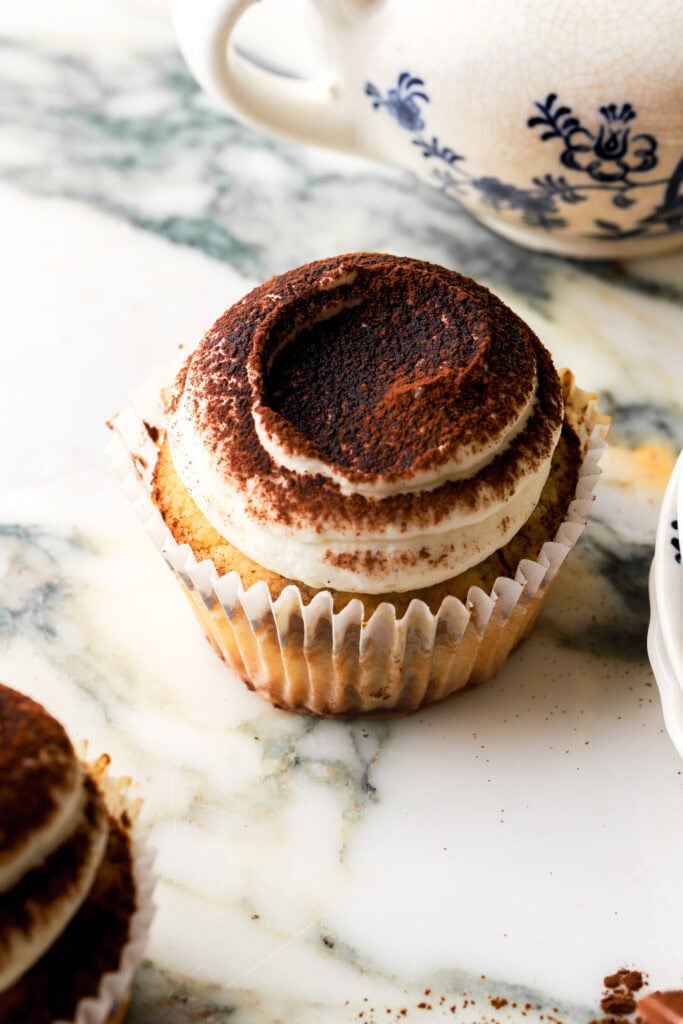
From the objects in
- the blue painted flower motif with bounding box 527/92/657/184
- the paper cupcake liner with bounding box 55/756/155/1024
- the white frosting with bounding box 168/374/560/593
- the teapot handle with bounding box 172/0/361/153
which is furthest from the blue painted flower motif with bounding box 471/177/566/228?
the paper cupcake liner with bounding box 55/756/155/1024

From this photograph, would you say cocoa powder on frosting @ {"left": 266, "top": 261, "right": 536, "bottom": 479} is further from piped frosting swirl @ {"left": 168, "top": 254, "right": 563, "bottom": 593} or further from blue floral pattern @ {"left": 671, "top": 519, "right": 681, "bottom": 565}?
blue floral pattern @ {"left": 671, "top": 519, "right": 681, "bottom": 565}

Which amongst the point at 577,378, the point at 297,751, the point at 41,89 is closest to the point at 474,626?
the point at 297,751

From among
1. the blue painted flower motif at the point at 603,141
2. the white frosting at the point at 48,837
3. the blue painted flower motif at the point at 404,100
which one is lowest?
the white frosting at the point at 48,837

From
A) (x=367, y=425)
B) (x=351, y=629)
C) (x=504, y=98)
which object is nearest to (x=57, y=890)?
(x=351, y=629)

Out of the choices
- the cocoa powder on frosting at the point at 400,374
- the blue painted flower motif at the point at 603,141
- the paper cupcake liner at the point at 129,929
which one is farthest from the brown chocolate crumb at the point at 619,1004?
the blue painted flower motif at the point at 603,141

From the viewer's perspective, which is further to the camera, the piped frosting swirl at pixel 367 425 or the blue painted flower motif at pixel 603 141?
the blue painted flower motif at pixel 603 141

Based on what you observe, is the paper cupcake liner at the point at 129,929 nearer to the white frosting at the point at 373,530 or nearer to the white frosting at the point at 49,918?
the white frosting at the point at 49,918

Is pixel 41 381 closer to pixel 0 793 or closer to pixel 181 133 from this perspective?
pixel 181 133

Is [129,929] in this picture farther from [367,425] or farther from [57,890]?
[367,425]
